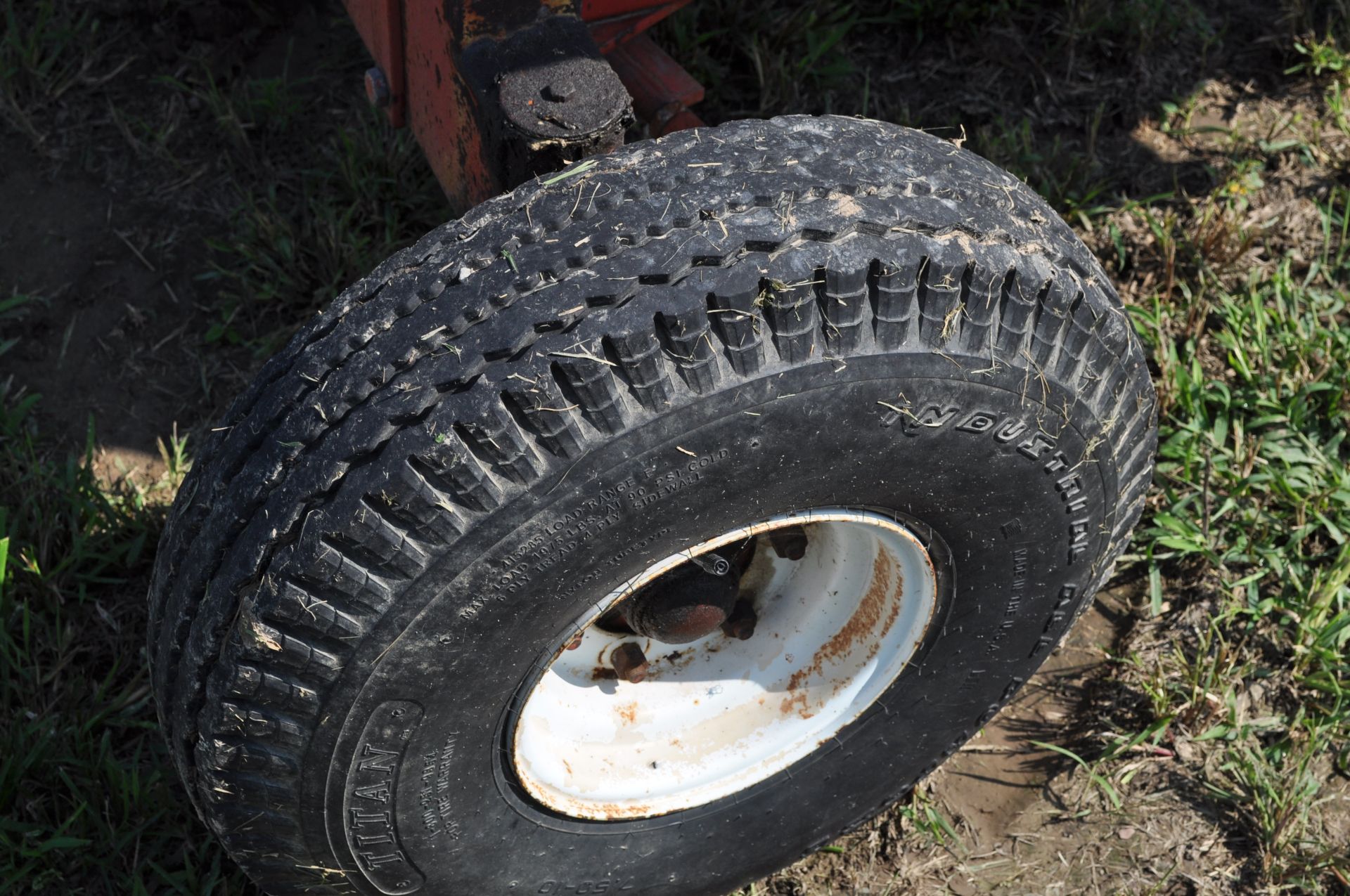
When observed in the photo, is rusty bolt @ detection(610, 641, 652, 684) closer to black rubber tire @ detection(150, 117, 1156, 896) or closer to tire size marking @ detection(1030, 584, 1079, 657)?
black rubber tire @ detection(150, 117, 1156, 896)

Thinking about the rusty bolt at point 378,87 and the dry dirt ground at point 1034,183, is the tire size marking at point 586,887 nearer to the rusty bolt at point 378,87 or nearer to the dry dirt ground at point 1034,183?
the dry dirt ground at point 1034,183

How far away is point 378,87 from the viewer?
2.59 metres

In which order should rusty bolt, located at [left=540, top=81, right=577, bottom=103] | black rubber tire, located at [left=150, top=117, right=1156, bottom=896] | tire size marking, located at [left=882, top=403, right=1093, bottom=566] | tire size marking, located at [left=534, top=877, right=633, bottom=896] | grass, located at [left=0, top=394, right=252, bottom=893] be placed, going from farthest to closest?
grass, located at [left=0, top=394, right=252, bottom=893] → tire size marking, located at [left=534, top=877, right=633, bottom=896] → rusty bolt, located at [left=540, top=81, right=577, bottom=103] → tire size marking, located at [left=882, top=403, right=1093, bottom=566] → black rubber tire, located at [left=150, top=117, right=1156, bottom=896]

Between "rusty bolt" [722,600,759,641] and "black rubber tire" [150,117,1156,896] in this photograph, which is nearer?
"black rubber tire" [150,117,1156,896]

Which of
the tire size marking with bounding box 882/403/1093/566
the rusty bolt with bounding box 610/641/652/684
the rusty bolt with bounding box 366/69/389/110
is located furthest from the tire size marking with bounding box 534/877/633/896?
the rusty bolt with bounding box 366/69/389/110

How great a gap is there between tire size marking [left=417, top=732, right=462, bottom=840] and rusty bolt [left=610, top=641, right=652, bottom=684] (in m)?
0.47

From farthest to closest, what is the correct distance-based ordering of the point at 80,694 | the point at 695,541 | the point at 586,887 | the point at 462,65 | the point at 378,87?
the point at 80,694 → the point at 378,87 → the point at 586,887 → the point at 462,65 → the point at 695,541

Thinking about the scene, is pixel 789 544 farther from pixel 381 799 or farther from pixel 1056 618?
pixel 381 799

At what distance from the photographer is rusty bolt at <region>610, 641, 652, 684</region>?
2.43 meters

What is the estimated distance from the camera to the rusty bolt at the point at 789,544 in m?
2.40

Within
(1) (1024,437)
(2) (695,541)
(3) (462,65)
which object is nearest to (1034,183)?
(1) (1024,437)

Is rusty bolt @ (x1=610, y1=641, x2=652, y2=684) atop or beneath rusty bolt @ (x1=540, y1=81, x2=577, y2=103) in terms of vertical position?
beneath

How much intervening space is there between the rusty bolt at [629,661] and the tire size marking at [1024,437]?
2.68 ft

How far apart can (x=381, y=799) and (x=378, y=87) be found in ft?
4.68
